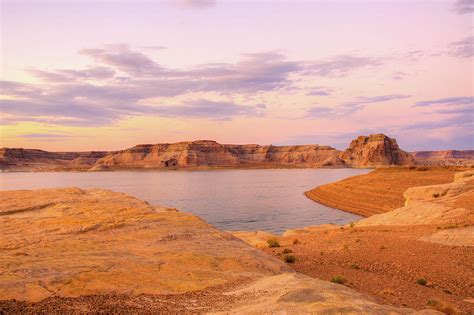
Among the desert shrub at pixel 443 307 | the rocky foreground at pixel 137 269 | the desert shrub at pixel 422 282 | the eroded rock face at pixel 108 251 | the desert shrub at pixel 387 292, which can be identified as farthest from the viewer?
the desert shrub at pixel 422 282

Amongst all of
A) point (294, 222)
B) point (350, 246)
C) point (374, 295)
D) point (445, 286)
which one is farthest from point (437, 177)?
point (374, 295)

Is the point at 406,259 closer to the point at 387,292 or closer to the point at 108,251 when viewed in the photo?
the point at 387,292

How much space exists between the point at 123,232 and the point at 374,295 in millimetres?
7876

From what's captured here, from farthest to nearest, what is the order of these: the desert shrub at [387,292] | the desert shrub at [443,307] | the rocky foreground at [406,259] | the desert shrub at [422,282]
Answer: the desert shrub at [422,282] → the rocky foreground at [406,259] → the desert shrub at [387,292] → the desert shrub at [443,307]

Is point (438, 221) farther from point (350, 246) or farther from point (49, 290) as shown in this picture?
point (49, 290)

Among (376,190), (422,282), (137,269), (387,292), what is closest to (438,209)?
(422,282)

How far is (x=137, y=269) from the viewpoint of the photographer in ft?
32.0

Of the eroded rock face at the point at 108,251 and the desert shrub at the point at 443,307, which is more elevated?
the eroded rock face at the point at 108,251

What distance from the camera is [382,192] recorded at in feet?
162

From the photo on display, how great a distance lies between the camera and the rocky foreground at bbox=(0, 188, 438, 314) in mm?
7723

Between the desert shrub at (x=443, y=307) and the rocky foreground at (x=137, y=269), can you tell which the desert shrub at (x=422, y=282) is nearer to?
the desert shrub at (x=443, y=307)

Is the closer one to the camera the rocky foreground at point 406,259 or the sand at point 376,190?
the rocky foreground at point 406,259

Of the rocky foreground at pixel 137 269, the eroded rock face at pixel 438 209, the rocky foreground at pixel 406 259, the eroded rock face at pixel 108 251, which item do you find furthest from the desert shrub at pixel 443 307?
the eroded rock face at pixel 438 209

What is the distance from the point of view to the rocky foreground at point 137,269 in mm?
7723
